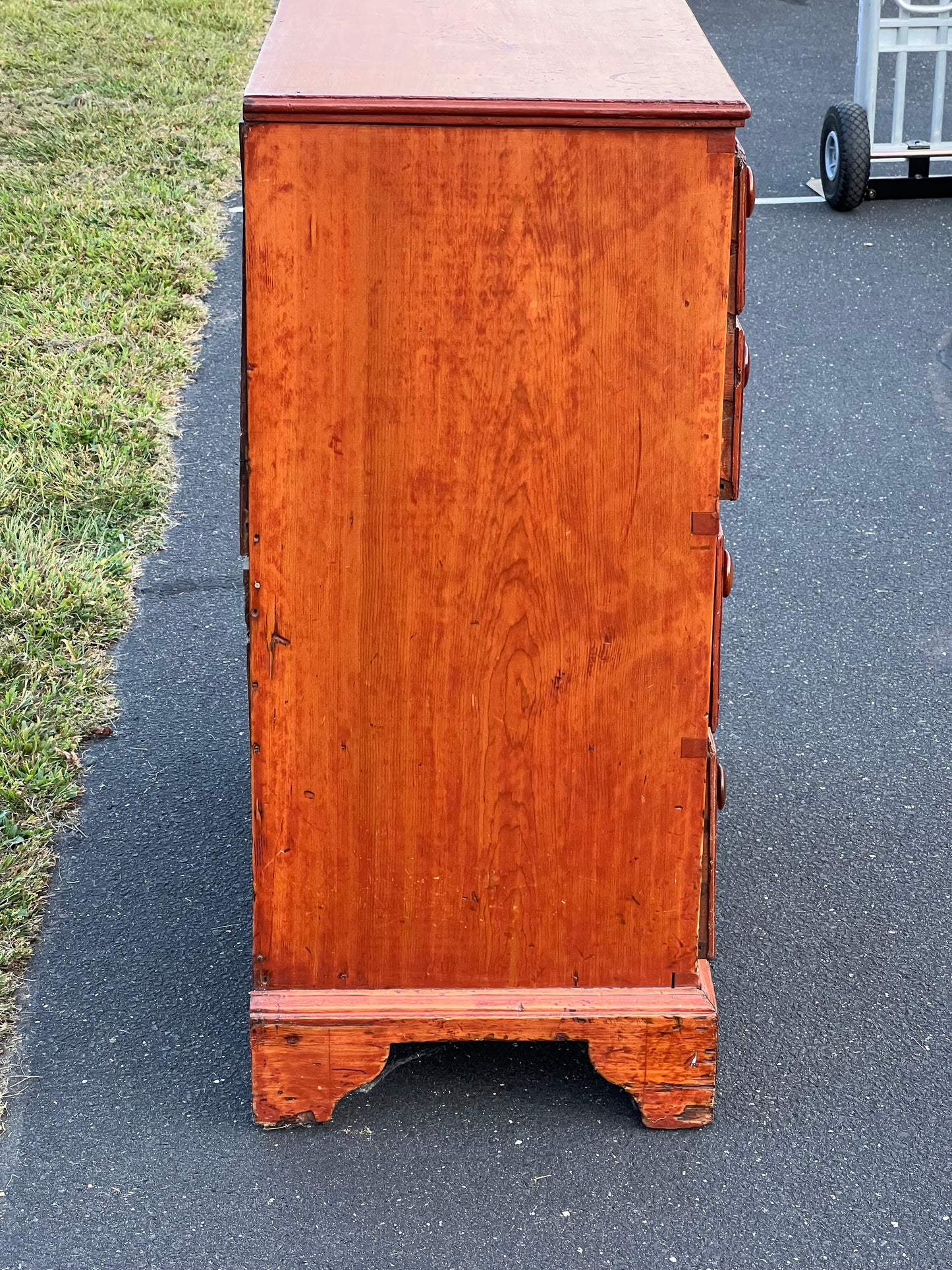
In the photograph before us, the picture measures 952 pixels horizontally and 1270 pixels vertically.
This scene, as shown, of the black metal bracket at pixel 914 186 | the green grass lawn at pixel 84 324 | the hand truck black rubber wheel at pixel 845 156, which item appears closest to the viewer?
the green grass lawn at pixel 84 324

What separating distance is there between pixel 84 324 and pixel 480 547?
387 cm

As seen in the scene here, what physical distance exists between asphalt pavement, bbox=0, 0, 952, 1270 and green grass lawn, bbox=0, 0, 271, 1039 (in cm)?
12

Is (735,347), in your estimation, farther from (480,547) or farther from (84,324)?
(84,324)

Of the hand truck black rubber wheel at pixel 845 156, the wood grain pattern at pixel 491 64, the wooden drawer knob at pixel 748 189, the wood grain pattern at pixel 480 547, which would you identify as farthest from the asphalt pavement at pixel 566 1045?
the hand truck black rubber wheel at pixel 845 156

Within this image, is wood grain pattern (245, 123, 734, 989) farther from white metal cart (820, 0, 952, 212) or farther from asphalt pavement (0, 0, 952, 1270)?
white metal cart (820, 0, 952, 212)

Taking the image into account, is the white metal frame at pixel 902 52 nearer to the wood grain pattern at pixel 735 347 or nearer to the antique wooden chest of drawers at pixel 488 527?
the antique wooden chest of drawers at pixel 488 527

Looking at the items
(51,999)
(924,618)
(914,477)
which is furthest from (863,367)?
(51,999)

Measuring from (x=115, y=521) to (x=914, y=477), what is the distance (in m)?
2.53

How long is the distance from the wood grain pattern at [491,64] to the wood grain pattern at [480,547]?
0.04 meters

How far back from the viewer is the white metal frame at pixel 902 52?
6.75 metres

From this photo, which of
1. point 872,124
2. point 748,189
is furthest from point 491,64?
point 872,124

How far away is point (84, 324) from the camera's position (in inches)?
217

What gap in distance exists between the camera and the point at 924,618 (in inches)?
153

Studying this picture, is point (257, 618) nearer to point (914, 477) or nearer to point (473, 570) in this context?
point (473, 570)
